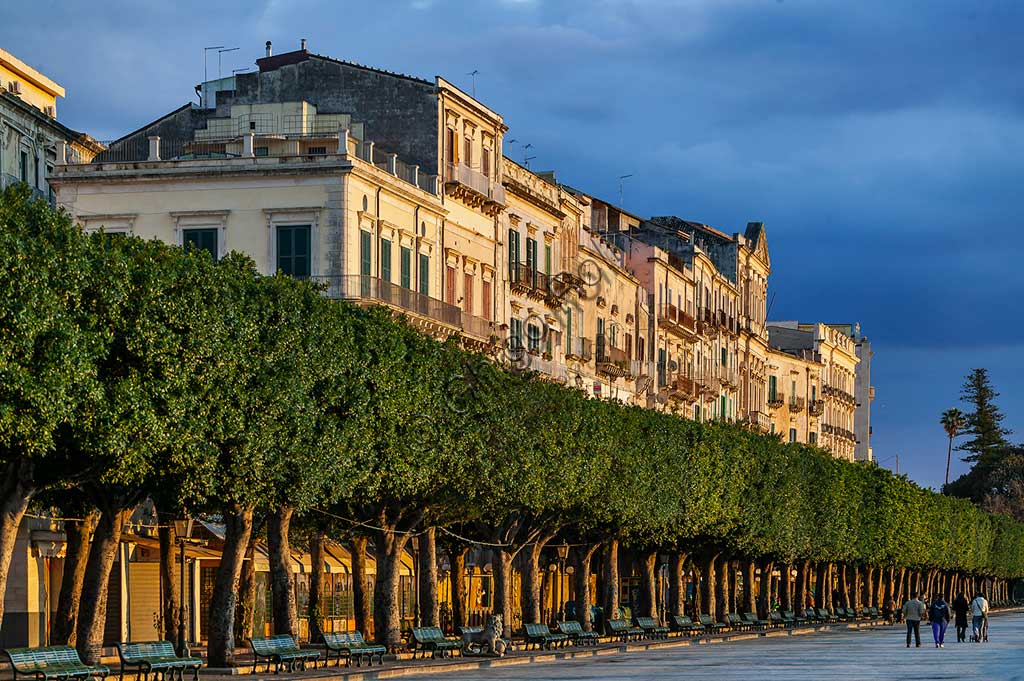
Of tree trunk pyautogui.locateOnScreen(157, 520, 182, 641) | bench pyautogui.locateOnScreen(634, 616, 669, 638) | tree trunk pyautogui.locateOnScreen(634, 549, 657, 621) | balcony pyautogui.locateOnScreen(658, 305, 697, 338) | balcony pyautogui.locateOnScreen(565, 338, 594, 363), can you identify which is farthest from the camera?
balcony pyautogui.locateOnScreen(658, 305, 697, 338)

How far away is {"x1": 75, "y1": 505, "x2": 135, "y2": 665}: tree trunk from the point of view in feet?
129

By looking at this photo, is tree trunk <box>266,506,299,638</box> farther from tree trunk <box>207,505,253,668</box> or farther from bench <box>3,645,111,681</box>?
bench <box>3,645,111,681</box>

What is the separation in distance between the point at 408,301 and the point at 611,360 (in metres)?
26.1

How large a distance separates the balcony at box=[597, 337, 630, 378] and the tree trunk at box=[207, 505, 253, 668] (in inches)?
1777

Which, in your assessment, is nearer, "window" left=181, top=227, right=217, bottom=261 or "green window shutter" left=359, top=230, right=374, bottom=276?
"window" left=181, top=227, right=217, bottom=261

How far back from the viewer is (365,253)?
62.5m

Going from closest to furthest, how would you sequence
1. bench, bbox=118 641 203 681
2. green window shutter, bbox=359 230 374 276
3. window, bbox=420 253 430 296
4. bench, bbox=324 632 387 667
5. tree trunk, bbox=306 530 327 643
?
bench, bbox=118 641 203 681 → bench, bbox=324 632 387 667 → tree trunk, bbox=306 530 327 643 → green window shutter, bbox=359 230 374 276 → window, bbox=420 253 430 296

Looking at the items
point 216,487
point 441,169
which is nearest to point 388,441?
point 216,487

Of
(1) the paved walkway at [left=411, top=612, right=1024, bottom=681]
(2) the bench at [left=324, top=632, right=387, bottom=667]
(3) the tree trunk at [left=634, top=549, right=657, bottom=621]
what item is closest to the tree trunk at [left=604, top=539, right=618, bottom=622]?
(3) the tree trunk at [left=634, top=549, right=657, bottom=621]

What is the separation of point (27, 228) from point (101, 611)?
10.7 m

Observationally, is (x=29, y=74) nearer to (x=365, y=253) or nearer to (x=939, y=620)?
(x=365, y=253)

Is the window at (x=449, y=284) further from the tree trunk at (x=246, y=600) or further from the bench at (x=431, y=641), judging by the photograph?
the bench at (x=431, y=641)

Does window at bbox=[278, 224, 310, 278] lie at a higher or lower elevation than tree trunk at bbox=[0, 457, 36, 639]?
higher

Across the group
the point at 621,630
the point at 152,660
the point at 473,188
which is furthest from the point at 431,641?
the point at 473,188
